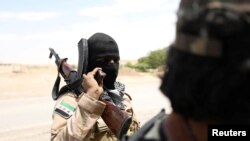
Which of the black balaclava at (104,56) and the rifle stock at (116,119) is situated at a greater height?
the black balaclava at (104,56)

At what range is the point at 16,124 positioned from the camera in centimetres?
1105

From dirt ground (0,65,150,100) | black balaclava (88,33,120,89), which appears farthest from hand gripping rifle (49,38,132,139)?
dirt ground (0,65,150,100)

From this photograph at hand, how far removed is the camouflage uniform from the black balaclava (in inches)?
15.7

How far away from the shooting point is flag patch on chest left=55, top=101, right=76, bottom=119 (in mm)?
3042

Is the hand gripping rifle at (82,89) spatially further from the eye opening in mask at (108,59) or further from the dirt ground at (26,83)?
the dirt ground at (26,83)

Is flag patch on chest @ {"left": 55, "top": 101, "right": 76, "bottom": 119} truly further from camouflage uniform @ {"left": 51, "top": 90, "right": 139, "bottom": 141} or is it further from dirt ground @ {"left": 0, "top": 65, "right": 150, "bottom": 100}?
dirt ground @ {"left": 0, "top": 65, "right": 150, "bottom": 100}

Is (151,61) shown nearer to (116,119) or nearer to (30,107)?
(30,107)

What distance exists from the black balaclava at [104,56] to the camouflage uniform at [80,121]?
0.40m

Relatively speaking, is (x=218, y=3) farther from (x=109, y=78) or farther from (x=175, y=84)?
(x=109, y=78)

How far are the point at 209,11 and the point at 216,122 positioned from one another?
278mm

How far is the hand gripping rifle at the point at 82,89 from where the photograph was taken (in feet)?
9.69

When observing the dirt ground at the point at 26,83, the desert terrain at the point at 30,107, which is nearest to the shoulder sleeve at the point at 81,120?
the desert terrain at the point at 30,107

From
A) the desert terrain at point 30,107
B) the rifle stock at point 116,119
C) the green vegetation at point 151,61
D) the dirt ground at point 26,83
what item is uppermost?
the rifle stock at point 116,119

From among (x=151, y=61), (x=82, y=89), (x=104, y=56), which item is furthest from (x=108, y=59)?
(x=151, y=61)
